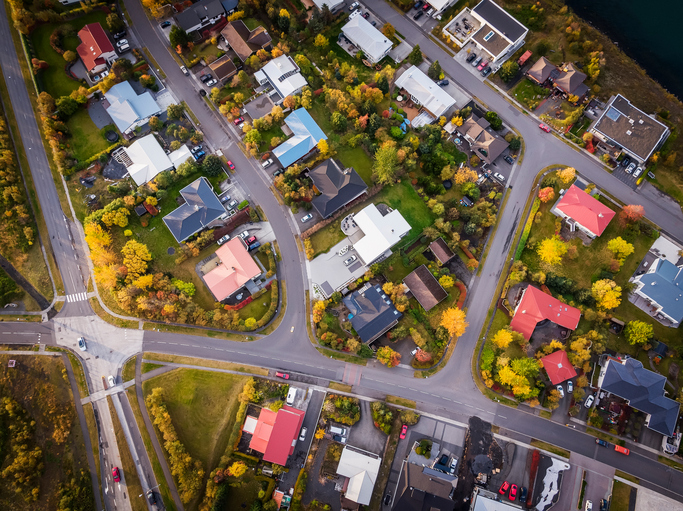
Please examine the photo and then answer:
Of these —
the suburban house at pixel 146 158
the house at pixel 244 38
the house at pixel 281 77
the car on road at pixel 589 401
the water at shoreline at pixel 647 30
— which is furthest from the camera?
the water at shoreline at pixel 647 30

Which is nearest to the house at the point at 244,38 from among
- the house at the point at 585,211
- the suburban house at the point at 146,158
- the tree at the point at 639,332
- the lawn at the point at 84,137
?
the suburban house at the point at 146,158

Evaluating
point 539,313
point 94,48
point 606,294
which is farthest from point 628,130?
point 94,48

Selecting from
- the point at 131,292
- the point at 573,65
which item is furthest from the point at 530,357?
the point at 131,292

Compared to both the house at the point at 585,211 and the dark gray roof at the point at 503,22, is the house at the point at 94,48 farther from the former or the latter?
the house at the point at 585,211

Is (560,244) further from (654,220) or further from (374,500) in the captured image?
(374,500)

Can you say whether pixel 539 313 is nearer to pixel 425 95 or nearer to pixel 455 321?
pixel 455 321

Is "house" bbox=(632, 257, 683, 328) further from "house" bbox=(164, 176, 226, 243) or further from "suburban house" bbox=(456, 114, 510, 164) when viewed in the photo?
"house" bbox=(164, 176, 226, 243)

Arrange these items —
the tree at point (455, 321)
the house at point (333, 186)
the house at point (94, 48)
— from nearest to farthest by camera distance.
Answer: the tree at point (455, 321) < the house at point (333, 186) < the house at point (94, 48)

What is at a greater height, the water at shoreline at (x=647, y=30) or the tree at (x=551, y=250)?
the water at shoreline at (x=647, y=30)
